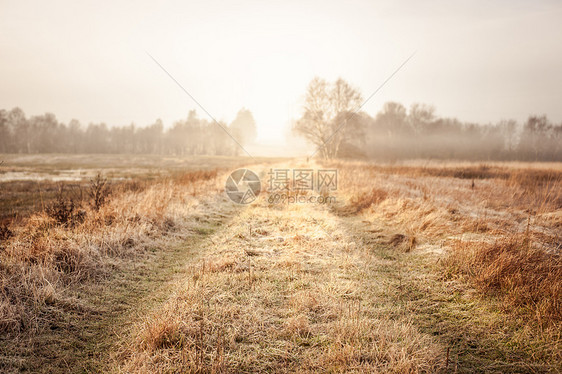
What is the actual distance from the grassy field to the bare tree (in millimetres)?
27685

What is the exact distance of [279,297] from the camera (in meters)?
3.90

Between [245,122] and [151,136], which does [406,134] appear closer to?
[245,122]

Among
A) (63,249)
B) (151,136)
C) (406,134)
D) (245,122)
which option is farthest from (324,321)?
(151,136)

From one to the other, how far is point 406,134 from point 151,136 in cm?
7444

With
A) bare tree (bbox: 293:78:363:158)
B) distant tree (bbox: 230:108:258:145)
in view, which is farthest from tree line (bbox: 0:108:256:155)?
bare tree (bbox: 293:78:363:158)

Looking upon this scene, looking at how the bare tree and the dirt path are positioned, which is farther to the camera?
the bare tree

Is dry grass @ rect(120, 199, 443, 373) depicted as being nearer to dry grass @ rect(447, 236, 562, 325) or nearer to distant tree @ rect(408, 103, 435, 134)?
dry grass @ rect(447, 236, 562, 325)

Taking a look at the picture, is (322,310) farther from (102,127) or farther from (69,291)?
(102,127)

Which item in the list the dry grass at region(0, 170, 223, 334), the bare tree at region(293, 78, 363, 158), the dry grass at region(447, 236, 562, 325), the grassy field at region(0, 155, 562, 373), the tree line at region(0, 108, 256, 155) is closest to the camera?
the grassy field at region(0, 155, 562, 373)

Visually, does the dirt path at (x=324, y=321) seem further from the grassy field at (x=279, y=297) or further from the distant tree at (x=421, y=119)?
the distant tree at (x=421, y=119)

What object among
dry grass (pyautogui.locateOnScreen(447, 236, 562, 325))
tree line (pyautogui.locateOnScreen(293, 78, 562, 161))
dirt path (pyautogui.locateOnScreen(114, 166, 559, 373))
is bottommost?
dirt path (pyautogui.locateOnScreen(114, 166, 559, 373))

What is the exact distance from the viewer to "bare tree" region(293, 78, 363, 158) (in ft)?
107

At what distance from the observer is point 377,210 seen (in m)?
8.64

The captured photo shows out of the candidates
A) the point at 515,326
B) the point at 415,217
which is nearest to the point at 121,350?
the point at 515,326
